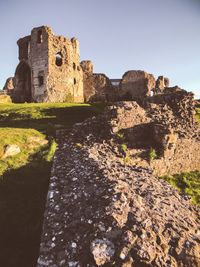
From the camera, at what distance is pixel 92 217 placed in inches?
288

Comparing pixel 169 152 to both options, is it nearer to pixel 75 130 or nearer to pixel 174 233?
pixel 75 130

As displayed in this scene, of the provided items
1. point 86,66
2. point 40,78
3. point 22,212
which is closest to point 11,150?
point 22,212

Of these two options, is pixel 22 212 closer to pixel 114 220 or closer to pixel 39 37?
pixel 114 220

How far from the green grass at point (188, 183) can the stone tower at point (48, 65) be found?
2522 cm

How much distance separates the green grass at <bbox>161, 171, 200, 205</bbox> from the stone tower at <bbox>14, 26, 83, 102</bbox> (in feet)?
82.7

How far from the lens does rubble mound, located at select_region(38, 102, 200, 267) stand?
246 inches

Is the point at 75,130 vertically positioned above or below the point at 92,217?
above

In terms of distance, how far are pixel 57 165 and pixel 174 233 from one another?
214 inches

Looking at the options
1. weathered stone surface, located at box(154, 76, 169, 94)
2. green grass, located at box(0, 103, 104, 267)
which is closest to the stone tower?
green grass, located at box(0, 103, 104, 267)

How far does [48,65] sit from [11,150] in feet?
83.7

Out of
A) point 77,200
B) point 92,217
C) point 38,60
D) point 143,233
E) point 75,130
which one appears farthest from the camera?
point 38,60

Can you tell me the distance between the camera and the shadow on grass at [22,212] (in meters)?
8.00

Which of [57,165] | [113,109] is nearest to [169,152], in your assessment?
[113,109]

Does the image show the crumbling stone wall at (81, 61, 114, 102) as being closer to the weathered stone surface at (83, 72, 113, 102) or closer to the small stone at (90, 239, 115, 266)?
the weathered stone surface at (83, 72, 113, 102)
